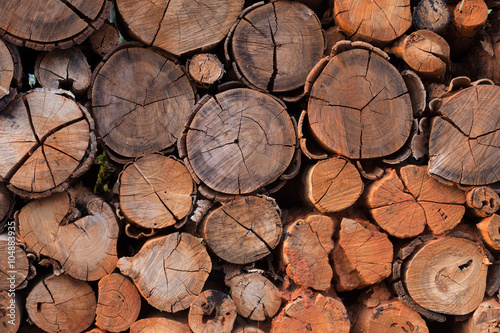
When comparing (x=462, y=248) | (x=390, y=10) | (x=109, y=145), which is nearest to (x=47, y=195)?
(x=109, y=145)

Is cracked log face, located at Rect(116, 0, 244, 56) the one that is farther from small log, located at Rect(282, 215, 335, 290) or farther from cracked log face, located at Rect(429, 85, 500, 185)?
cracked log face, located at Rect(429, 85, 500, 185)

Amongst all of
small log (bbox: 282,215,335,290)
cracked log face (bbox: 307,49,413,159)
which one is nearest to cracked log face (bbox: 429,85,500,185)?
cracked log face (bbox: 307,49,413,159)

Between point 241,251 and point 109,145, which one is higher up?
point 109,145

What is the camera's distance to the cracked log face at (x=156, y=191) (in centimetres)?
279

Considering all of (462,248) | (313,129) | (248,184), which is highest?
(313,129)

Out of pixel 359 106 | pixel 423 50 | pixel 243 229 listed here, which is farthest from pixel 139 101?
pixel 423 50

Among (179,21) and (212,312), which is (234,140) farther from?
(212,312)

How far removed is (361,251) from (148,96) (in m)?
1.76

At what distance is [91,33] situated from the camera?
2658 millimetres

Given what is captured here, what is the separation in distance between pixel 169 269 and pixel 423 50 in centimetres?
223

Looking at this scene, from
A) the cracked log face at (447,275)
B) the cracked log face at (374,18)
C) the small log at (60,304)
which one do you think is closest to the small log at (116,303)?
the small log at (60,304)

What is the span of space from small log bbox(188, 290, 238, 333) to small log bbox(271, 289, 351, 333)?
313 mm

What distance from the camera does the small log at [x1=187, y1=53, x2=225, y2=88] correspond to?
2.80 metres

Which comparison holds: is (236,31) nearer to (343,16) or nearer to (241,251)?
(343,16)
